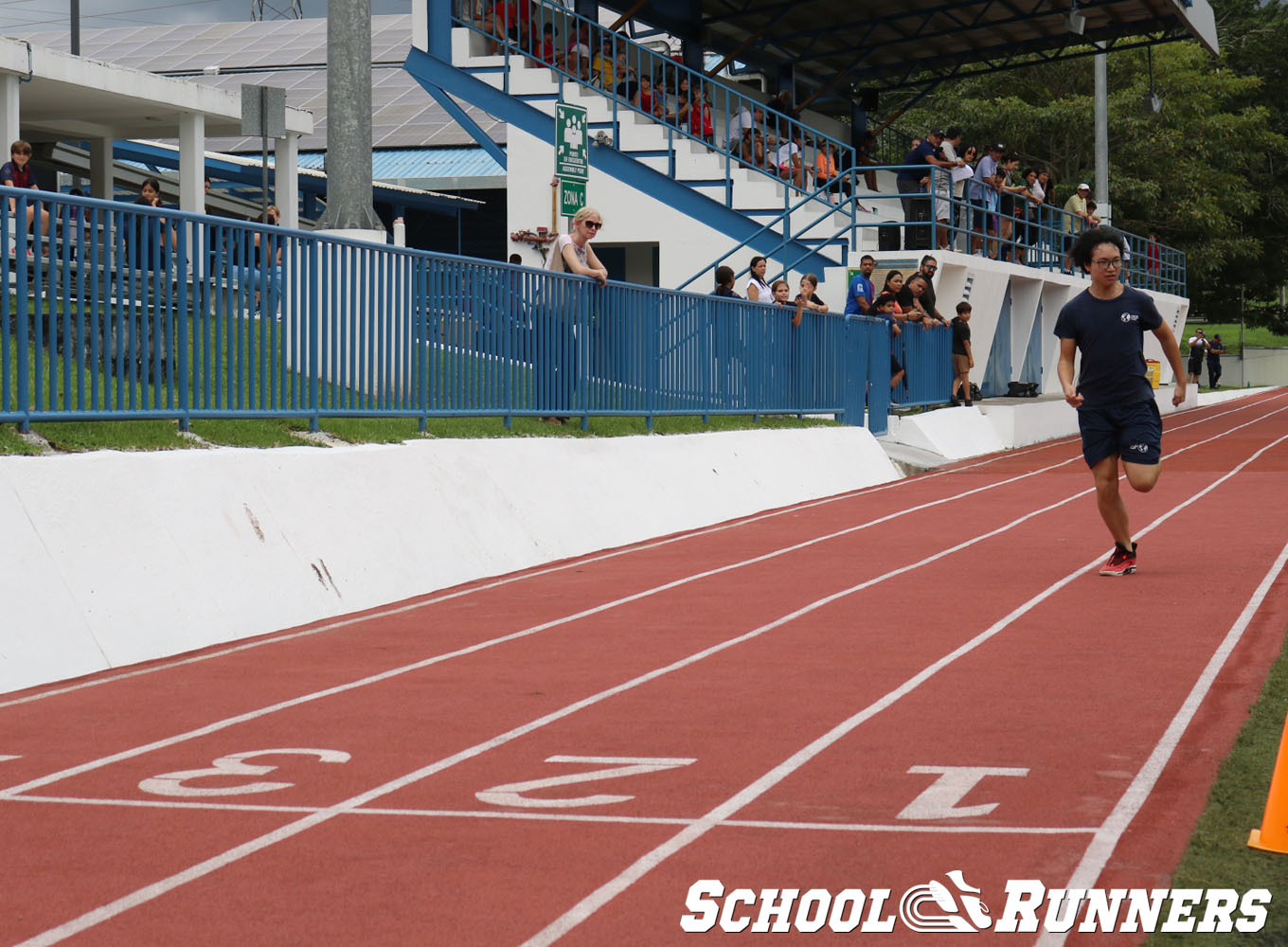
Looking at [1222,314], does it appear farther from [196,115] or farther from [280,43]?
[196,115]

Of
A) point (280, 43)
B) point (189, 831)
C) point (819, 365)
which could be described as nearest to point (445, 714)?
point (189, 831)

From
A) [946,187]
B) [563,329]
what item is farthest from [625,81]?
[563,329]

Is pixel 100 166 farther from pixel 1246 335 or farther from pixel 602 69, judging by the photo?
pixel 1246 335

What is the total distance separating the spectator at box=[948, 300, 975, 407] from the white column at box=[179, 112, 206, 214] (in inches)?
473

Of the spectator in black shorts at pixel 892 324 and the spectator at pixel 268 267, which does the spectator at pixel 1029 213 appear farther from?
the spectator at pixel 268 267

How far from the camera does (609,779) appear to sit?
244 inches

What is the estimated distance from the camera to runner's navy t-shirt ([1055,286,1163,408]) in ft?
36.6

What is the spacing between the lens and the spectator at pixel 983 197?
2962cm

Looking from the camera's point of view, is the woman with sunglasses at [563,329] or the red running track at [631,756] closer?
A: the red running track at [631,756]

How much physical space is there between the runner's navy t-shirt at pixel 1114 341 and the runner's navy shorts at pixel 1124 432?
49 mm

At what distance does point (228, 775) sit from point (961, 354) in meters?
21.7

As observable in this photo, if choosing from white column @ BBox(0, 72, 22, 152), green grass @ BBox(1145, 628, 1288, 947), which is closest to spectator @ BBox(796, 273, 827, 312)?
white column @ BBox(0, 72, 22, 152)

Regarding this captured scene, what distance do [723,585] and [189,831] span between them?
20.9ft

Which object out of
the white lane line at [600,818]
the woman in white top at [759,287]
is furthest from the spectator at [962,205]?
the white lane line at [600,818]
